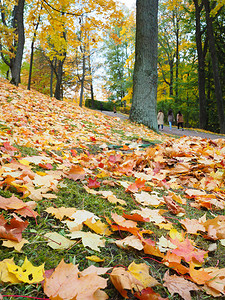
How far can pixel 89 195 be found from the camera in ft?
4.99

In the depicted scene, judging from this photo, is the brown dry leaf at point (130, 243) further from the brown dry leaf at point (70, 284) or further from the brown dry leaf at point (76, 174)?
the brown dry leaf at point (76, 174)

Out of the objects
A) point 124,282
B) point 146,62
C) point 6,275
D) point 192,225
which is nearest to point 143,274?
point 124,282

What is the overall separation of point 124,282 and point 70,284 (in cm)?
20

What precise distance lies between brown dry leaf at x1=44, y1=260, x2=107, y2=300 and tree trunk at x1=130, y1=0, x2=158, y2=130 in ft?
20.3

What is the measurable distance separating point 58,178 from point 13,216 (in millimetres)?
664

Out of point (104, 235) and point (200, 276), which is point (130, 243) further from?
point (200, 276)

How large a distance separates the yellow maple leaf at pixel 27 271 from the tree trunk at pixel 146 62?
6.19 m

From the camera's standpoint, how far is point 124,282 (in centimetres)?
74

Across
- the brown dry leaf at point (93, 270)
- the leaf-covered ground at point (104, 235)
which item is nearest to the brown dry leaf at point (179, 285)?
the leaf-covered ground at point (104, 235)

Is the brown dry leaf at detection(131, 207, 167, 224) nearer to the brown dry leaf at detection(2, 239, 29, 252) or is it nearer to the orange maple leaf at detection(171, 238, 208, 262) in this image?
the orange maple leaf at detection(171, 238, 208, 262)

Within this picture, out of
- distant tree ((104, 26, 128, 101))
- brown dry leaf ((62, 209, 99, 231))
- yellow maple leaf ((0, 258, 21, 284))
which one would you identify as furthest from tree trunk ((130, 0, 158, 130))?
distant tree ((104, 26, 128, 101))

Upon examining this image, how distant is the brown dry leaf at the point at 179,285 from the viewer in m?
0.79

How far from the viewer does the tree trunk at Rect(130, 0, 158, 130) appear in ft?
21.5

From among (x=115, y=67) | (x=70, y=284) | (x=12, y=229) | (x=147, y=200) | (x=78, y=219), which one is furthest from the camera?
(x=115, y=67)
